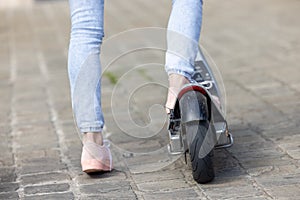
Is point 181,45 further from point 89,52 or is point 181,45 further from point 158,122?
point 158,122

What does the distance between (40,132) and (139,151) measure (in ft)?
2.79

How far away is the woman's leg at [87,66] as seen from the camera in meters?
3.46

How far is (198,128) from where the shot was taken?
3.20 m

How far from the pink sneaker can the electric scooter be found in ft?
1.12

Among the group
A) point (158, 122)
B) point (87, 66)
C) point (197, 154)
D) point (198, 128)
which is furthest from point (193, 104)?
point (158, 122)

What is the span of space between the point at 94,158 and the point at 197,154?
22.5 inches

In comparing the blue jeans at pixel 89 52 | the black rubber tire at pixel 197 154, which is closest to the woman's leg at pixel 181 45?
the blue jeans at pixel 89 52

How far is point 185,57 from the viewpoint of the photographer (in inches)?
132

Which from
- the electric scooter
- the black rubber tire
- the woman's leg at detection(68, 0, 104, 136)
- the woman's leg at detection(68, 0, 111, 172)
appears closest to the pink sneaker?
the woman's leg at detection(68, 0, 111, 172)

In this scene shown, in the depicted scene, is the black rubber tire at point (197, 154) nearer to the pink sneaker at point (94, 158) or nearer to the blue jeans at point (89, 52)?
the blue jeans at point (89, 52)

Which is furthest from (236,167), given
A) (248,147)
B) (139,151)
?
(139,151)

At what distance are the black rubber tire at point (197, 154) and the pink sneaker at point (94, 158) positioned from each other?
488mm

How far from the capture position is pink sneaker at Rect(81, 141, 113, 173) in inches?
138

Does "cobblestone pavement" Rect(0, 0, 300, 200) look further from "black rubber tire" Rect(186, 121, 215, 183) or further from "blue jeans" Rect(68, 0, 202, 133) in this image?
"blue jeans" Rect(68, 0, 202, 133)
